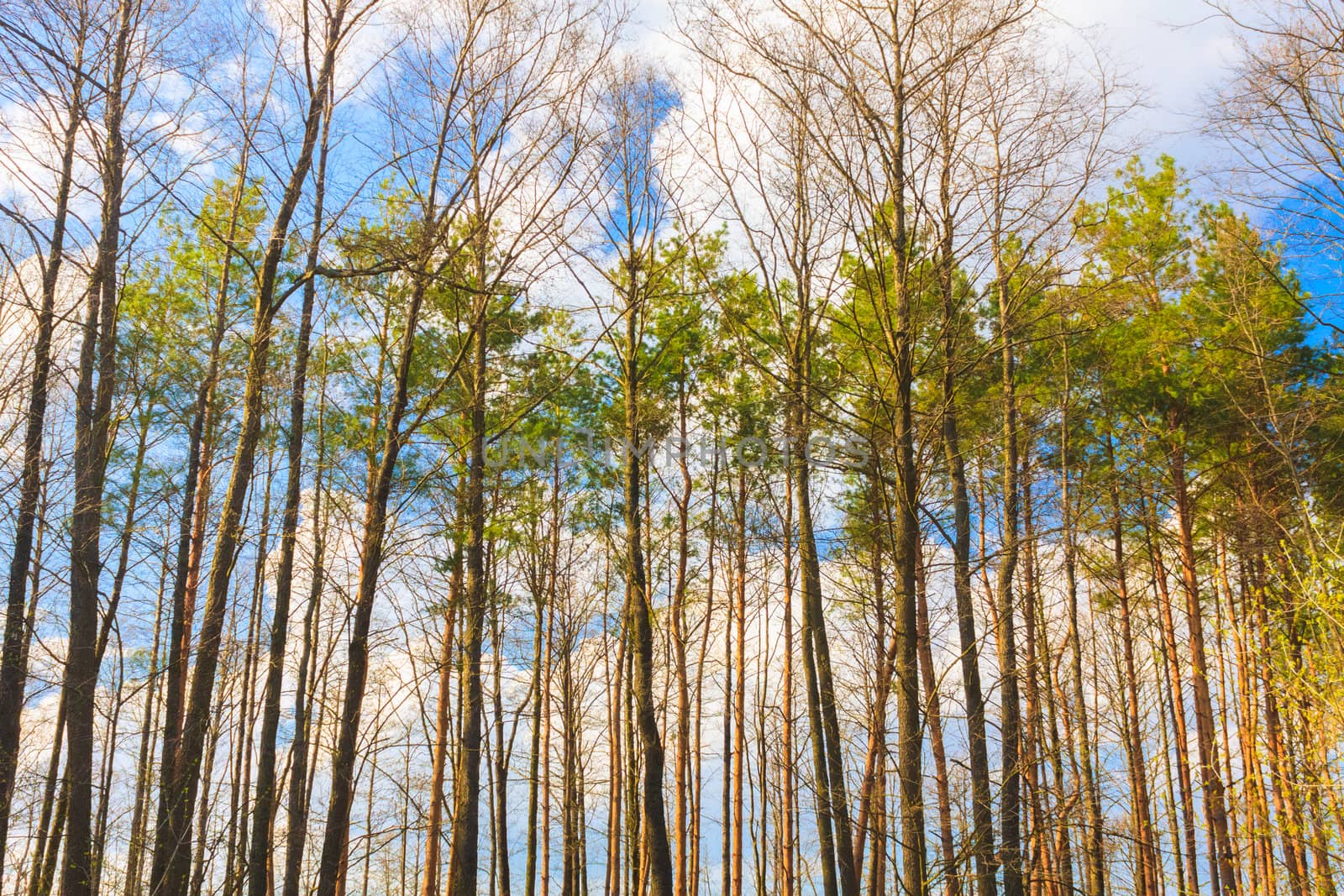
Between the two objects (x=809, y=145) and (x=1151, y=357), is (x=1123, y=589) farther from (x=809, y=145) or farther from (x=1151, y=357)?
(x=809, y=145)

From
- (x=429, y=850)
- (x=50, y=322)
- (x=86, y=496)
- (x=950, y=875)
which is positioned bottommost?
(x=429, y=850)

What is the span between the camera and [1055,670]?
37.2 feet

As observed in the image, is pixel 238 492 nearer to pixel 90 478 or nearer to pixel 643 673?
pixel 90 478

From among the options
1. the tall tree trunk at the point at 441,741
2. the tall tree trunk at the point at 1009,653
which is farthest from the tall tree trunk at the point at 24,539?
the tall tree trunk at the point at 1009,653

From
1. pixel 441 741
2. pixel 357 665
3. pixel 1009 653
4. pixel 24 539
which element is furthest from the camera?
pixel 441 741

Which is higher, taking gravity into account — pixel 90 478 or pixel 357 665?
pixel 90 478

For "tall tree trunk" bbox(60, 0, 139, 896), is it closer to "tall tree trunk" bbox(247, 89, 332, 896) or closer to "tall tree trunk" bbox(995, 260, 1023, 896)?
"tall tree trunk" bbox(247, 89, 332, 896)

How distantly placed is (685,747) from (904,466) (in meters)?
7.92

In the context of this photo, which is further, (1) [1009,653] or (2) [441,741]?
(2) [441,741]

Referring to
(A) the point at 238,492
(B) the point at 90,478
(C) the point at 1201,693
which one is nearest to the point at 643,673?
(A) the point at 238,492

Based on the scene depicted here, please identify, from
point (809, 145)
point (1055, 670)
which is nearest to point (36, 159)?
point (809, 145)

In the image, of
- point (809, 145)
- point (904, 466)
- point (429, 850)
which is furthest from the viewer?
point (429, 850)

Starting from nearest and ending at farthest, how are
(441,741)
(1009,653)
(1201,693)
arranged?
(1009,653)
(441,741)
(1201,693)

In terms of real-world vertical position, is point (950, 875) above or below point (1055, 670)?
below
